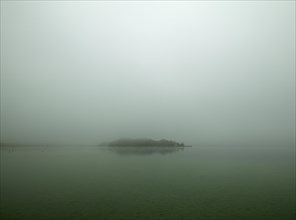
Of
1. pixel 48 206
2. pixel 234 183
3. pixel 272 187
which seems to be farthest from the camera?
pixel 234 183

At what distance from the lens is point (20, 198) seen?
32.5m

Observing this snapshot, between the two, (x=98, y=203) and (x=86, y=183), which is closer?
(x=98, y=203)

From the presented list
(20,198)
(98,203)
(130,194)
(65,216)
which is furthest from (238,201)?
(20,198)

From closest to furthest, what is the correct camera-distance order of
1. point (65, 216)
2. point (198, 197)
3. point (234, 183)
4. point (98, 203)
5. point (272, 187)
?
point (65, 216) → point (98, 203) → point (198, 197) → point (272, 187) → point (234, 183)

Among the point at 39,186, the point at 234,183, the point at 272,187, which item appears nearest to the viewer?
the point at 39,186

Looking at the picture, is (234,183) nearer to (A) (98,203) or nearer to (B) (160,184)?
(B) (160,184)

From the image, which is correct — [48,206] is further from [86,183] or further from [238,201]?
[238,201]

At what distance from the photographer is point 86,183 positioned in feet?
152

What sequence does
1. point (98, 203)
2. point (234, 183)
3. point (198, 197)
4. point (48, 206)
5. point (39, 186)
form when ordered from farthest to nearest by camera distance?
point (234, 183)
point (39, 186)
point (198, 197)
point (98, 203)
point (48, 206)

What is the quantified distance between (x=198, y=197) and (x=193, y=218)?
10464 millimetres

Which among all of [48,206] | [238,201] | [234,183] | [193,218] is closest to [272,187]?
[234,183]

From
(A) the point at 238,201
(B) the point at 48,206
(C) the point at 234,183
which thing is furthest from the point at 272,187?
(B) the point at 48,206

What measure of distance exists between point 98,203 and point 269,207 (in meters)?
21.9

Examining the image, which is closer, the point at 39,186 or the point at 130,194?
the point at 130,194
